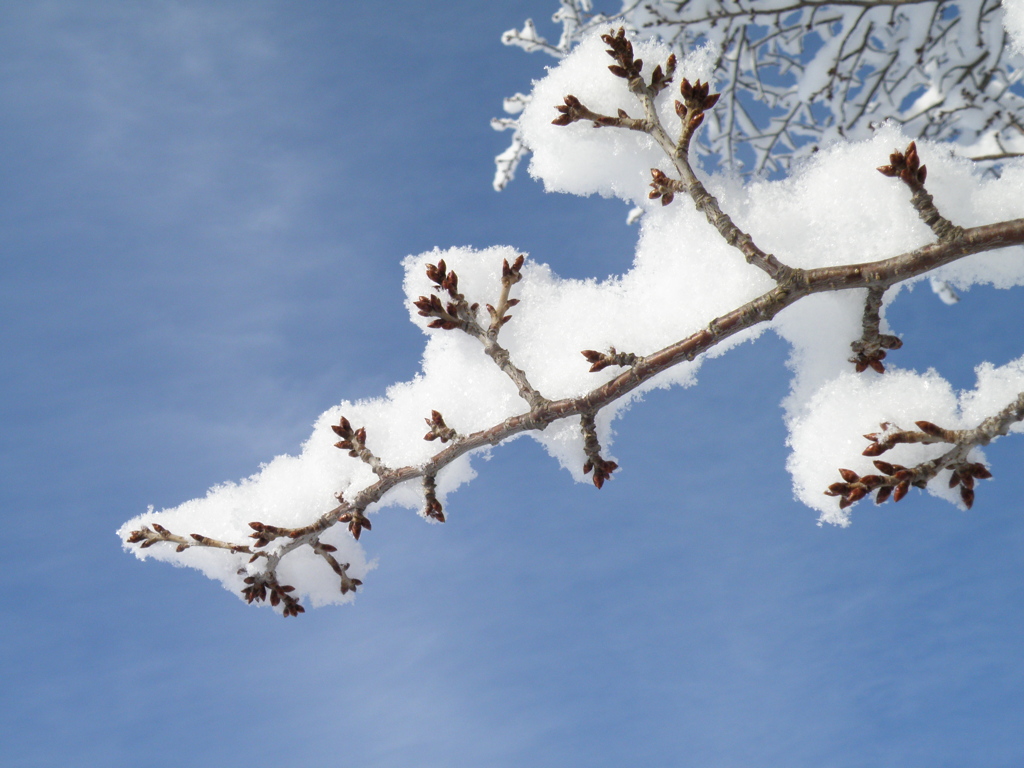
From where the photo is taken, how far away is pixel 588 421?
2.15m

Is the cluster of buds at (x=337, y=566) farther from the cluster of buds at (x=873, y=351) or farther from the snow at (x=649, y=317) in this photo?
the cluster of buds at (x=873, y=351)

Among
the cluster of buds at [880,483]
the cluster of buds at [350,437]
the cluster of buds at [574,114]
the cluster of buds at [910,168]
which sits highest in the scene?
the cluster of buds at [574,114]

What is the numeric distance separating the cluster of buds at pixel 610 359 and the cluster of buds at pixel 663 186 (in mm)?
532

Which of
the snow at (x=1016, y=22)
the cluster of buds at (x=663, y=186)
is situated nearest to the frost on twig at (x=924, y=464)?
the cluster of buds at (x=663, y=186)

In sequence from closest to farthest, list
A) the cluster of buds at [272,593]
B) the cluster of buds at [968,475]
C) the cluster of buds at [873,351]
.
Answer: the cluster of buds at [968,475] → the cluster of buds at [873,351] → the cluster of buds at [272,593]

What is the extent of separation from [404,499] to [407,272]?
896mm

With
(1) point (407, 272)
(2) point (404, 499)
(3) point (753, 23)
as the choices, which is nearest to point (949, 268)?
(1) point (407, 272)

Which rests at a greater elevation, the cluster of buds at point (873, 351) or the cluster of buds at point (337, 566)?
the cluster of buds at point (337, 566)

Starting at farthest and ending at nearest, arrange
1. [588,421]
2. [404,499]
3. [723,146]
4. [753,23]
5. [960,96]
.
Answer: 1. [723,146]
2. [960,96]
3. [753,23]
4. [404,499]
5. [588,421]

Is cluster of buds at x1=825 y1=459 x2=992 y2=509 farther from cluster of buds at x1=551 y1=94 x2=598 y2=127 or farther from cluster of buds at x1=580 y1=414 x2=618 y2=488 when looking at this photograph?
cluster of buds at x1=551 y1=94 x2=598 y2=127

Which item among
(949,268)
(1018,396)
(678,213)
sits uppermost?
(678,213)

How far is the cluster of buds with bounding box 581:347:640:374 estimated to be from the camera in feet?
6.66

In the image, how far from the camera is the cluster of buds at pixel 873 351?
1.99 m

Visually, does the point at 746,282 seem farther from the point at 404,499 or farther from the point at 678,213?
the point at 404,499
